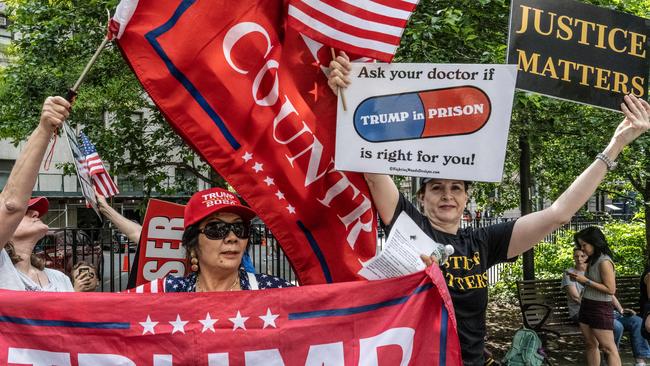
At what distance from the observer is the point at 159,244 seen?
4324mm

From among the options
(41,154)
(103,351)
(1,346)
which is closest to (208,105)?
(41,154)

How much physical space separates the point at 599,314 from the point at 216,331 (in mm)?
5701

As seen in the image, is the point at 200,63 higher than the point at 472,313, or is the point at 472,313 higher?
the point at 200,63

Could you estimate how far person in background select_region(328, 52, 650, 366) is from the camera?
9.37 feet

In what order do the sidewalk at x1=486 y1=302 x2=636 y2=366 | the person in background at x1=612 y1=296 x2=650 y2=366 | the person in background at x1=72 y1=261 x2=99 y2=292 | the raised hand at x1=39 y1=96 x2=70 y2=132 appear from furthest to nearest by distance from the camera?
the sidewalk at x1=486 y1=302 x2=636 y2=366, the person in background at x1=612 y1=296 x2=650 y2=366, the person in background at x1=72 y1=261 x2=99 y2=292, the raised hand at x1=39 y1=96 x2=70 y2=132

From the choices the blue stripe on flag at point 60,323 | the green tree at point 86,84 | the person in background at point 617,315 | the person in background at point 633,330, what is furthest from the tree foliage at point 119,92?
the blue stripe on flag at point 60,323

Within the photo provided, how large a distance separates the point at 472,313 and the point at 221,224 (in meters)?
1.30

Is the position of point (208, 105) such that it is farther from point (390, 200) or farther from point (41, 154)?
point (390, 200)

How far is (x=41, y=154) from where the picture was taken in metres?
2.43

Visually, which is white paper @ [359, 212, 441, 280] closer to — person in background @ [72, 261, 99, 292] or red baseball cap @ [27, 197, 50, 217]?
red baseball cap @ [27, 197, 50, 217]

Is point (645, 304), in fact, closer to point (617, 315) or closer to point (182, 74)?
point (617, 315)

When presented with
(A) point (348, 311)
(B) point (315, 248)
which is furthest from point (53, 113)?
(A) point (348, 311)

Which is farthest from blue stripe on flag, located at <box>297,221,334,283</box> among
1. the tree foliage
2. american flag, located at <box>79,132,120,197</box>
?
the tree foliage

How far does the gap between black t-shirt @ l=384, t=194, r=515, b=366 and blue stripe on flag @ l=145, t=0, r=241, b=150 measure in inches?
37.3
